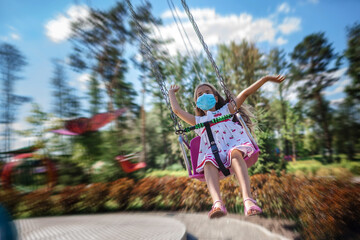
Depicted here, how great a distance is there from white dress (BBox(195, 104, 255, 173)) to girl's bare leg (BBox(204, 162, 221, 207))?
0.05 meters

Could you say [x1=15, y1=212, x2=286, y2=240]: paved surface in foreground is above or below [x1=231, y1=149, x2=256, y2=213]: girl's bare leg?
below

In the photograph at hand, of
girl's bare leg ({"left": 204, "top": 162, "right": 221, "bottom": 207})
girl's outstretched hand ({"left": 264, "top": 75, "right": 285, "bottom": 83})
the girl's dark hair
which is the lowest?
girl's bare leg ({"left": 204, "top": 162, "right": 221, "bottom": 207})

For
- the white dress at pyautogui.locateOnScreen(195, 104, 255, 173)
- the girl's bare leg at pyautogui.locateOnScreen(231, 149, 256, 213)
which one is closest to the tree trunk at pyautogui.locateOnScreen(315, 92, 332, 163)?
the white dress at pyautogui.locateOnScreen(195, 104, 255, 173)

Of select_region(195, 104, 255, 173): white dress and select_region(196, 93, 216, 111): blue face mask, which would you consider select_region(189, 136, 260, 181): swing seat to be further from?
select_region(196, 93, 216, 111): blue face mask

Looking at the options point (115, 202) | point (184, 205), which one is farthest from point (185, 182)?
point (115, 202)

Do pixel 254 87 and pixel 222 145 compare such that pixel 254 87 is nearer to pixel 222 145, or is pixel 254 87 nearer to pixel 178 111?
pixel 222 145

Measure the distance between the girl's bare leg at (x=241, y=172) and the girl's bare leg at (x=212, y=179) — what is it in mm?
198

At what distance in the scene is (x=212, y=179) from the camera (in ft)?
7.46

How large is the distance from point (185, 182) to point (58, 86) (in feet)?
21.8

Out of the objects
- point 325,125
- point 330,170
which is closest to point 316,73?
point 325,125

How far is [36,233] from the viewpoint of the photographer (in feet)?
11.7

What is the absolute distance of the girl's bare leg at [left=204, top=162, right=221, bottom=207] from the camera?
220cm

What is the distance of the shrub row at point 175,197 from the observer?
4.04 m

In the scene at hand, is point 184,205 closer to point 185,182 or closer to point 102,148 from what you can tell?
point 185,182
